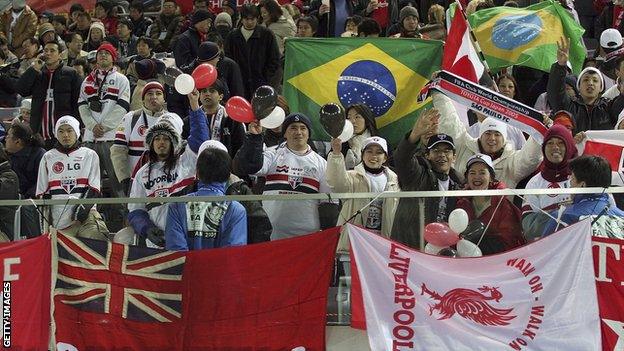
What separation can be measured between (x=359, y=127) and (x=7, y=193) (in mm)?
3022

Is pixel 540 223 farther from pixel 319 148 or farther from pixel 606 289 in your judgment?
pixel 319 148

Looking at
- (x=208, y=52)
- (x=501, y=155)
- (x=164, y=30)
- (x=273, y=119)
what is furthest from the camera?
(x=164, y=30)

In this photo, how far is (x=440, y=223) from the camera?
404 inches

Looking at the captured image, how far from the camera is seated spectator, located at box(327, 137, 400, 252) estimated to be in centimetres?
1039

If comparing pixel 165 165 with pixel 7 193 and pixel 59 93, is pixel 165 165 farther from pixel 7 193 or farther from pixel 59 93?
pixel 59 93

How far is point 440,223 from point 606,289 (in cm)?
125

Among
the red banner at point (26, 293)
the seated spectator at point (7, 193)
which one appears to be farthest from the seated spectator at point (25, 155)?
the red banner at point (26, 293)

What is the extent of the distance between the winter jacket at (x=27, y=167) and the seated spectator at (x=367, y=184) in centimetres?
346

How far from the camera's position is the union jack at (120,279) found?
412 inches

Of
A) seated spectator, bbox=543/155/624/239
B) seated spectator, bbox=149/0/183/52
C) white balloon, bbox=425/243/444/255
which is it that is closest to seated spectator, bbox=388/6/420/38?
seated spectator, bbox=149/0/183/52

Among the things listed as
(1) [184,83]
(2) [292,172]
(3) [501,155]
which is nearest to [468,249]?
(2) [292,172]

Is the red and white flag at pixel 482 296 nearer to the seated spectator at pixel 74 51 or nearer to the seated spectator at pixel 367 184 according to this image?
the seated spectator at pixel 367 184

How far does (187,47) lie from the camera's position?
16.3m

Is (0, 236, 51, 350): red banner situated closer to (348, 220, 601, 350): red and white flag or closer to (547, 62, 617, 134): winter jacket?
(348, 220, 601, 350): red and white flag
